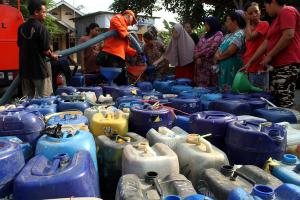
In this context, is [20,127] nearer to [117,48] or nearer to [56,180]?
[56,180]

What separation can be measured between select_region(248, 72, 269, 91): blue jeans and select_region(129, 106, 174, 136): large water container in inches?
58.6

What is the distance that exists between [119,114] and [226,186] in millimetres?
1417

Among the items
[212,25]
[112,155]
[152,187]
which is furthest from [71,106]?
[212,25]

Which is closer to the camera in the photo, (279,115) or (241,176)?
(241,176)

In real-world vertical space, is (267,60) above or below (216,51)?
below

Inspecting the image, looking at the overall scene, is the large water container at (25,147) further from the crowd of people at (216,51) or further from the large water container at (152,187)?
the crowd of people at (216,51)

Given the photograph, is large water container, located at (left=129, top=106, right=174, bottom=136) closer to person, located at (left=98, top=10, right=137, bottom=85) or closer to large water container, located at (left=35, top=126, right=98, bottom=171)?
large water container, located at (left=35, top=126, right=98, bottom=171)

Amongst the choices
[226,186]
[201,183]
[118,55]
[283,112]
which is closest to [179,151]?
[201,183]

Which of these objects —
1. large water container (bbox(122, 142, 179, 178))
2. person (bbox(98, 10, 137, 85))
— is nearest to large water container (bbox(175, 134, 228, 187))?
large water container (bbox(122, 142, 179, 178))

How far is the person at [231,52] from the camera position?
13.6 feet

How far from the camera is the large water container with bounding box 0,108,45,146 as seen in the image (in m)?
2.32

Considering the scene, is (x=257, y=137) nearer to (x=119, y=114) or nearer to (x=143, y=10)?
(x=119, y=114)

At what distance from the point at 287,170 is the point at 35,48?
3.42 m

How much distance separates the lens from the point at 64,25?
2964 cm
